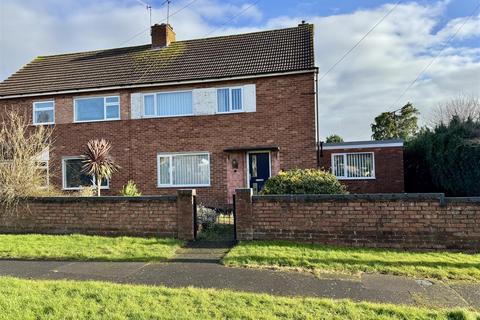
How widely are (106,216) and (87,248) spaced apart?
4.35 feet

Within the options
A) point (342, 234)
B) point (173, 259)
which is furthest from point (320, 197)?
point (173, 259)

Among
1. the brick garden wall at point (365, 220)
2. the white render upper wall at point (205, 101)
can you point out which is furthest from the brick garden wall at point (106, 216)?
the white render upper wall at point (205, 101)

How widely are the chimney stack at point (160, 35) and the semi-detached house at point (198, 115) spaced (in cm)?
10

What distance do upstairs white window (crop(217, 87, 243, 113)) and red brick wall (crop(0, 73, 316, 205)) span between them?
26 centimetres

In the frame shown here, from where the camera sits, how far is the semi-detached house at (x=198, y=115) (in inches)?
554

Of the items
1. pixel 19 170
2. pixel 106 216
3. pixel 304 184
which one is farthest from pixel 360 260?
pixel 19 170

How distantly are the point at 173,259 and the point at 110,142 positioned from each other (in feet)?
31.3

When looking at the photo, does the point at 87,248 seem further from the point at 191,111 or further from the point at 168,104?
the point at 168,104

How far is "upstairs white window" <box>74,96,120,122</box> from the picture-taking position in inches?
619

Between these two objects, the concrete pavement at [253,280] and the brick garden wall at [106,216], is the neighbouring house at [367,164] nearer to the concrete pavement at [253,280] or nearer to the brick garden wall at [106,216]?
the brick garden wall at [106,216]

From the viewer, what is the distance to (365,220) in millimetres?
7934

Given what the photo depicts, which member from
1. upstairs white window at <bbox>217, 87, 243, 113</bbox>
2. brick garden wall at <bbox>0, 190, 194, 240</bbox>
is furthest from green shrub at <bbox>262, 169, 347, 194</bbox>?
upstairs white window at <bbox>217, 87, 243, 113</bbox>

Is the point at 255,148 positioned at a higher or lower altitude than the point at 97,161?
higher

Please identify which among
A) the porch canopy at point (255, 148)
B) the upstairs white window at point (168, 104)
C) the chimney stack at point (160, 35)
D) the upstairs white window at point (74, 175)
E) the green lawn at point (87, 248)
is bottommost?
the green lawn at point (87, 248)
